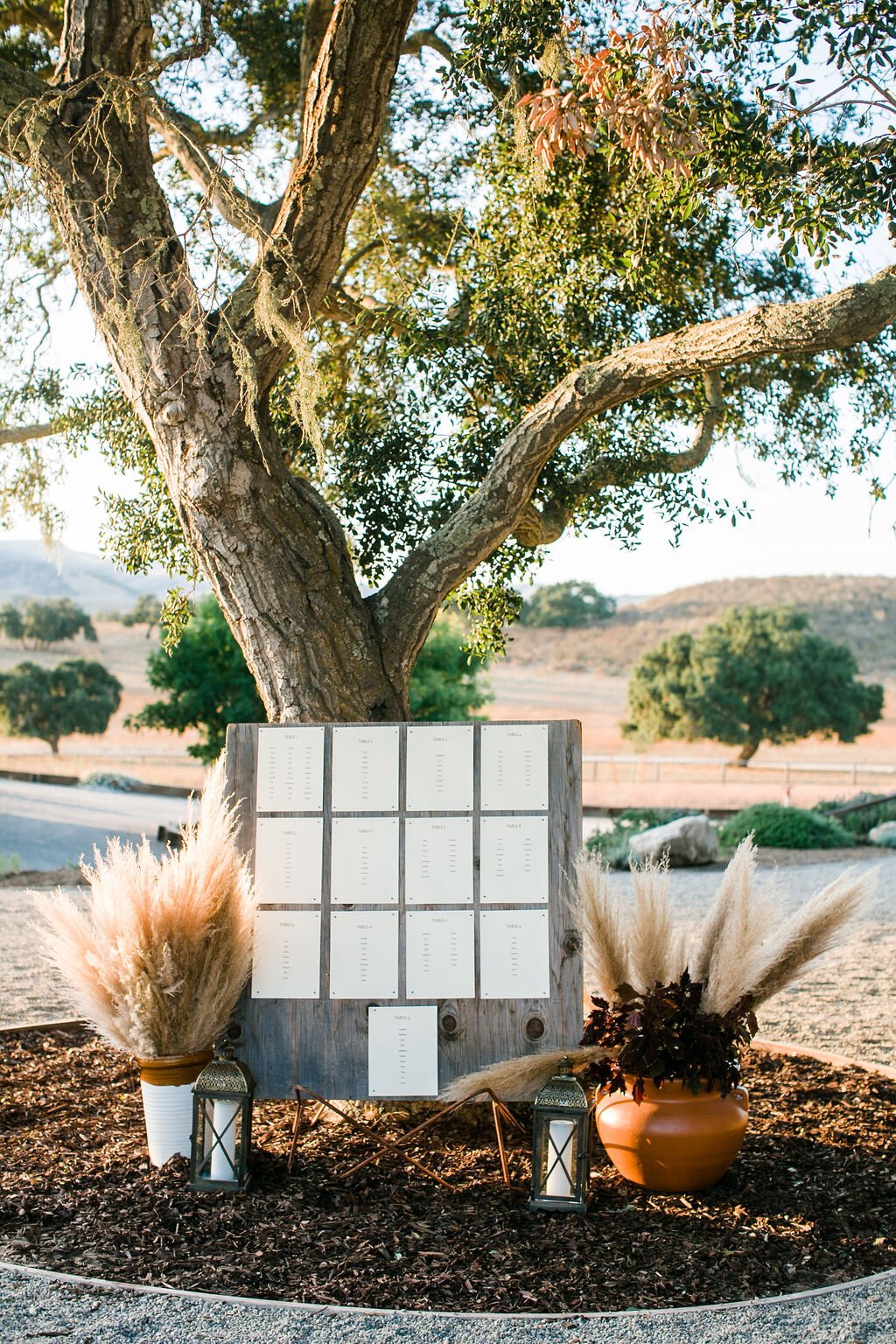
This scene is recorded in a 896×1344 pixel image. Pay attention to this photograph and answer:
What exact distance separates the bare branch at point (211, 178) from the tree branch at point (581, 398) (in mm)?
1254

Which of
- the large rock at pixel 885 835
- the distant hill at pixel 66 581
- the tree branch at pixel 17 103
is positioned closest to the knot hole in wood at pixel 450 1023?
the tree branch at pixel 17 103

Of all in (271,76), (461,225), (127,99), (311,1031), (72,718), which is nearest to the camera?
(311,1031)

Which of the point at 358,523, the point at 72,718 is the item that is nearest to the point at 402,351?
the point at 358,523

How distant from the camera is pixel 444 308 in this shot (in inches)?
224

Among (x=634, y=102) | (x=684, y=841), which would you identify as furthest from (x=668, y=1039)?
(x=684, y=841)

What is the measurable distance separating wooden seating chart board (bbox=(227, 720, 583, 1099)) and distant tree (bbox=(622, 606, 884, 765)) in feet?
114

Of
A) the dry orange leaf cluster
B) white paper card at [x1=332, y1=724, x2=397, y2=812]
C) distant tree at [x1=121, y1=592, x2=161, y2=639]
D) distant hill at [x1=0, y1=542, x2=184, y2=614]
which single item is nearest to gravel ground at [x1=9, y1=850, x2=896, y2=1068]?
white paper card at [x1=332, y1=724, x2=397, y2=812]

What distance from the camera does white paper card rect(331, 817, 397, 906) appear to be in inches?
162

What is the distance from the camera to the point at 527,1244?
10.6 feet

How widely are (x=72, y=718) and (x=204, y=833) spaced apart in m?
35.5

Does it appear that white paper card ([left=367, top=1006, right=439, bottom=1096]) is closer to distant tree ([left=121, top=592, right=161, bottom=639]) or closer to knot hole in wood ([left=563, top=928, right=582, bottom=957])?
knot hole in wood ([left=563, top=928, right=582, bottom=957])

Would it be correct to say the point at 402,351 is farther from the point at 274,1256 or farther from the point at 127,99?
the point at 274,1256

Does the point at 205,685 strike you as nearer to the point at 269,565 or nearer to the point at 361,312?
the point at 361,312

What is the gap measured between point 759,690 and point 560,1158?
36482 millimetres
